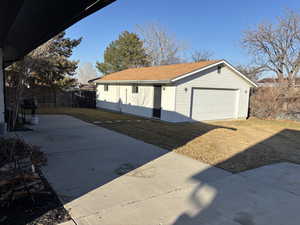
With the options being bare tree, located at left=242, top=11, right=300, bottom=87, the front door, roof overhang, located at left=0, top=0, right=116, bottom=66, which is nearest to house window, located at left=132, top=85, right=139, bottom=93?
the front door

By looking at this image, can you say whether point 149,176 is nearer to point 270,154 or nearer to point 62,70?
point 270,154

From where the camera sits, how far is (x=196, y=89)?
41.3 ft

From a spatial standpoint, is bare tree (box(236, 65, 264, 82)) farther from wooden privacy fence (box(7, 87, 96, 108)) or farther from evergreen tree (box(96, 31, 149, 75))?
wooden privacy fence (box(7, 87, 96, 108))

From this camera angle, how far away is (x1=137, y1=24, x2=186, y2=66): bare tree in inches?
1135

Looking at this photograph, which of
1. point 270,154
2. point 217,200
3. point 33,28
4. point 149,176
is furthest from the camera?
point 270,154

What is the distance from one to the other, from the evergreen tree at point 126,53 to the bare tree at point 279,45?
13.4m

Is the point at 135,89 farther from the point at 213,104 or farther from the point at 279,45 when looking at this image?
the point at 279,45

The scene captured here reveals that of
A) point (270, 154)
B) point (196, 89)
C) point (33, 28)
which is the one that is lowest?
point (270, 154)

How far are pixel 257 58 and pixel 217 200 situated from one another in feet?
80.8

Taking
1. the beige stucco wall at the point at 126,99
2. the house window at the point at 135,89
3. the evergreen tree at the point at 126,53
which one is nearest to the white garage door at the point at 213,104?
the beige stucco wall at the point at 126,99

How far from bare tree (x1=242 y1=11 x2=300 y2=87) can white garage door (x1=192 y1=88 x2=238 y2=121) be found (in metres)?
9.86

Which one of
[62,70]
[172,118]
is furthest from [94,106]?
[172,118]

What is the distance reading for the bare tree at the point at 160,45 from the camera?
94.6 ft

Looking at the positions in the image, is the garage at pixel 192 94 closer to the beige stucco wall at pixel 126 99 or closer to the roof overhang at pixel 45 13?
the beige stucco wall at pixel 126 99
